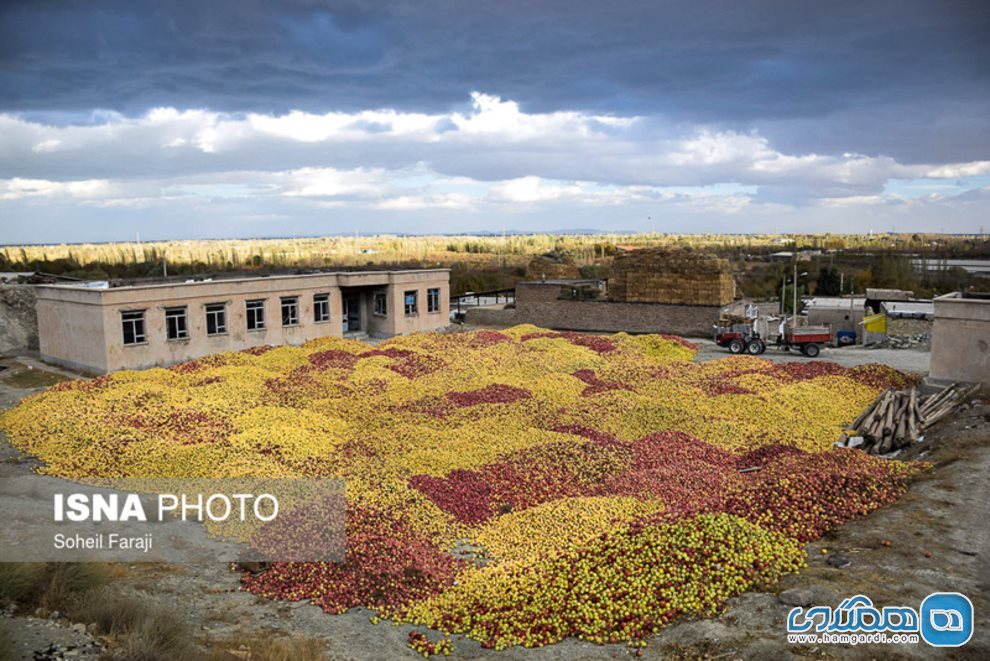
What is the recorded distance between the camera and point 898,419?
19703 millimetres

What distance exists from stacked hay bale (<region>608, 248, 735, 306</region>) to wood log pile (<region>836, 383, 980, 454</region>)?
19.8m

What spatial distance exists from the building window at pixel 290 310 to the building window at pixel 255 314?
1229mm

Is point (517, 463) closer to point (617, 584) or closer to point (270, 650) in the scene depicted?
point (617, 584)

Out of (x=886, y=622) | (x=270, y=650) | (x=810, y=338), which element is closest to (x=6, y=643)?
(x=270, y=650)

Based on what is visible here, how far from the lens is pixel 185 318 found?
31.2 m

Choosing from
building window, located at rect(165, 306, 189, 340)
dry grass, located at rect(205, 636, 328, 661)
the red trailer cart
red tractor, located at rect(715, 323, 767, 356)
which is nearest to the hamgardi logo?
dry grass, located at rect(205, 636, 328, 661)

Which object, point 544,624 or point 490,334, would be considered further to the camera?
point 490,334

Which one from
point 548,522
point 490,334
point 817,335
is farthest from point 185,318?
point 817,335

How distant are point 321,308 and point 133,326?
32.9ft

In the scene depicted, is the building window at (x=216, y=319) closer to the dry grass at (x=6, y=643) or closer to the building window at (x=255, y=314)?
the building window at (x=255, y=314)

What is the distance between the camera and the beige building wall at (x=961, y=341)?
2236 centimetres

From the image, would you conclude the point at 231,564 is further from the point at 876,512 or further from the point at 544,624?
the point at 876,512

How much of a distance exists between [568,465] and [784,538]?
594cm

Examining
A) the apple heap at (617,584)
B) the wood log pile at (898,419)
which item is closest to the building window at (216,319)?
the apple heap at (617,584)
